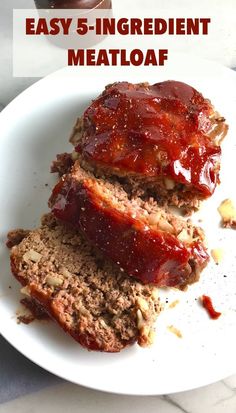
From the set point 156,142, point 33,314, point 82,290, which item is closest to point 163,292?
point 82,290

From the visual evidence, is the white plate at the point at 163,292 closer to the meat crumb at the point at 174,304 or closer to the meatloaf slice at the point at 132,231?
the meat crumb at the point at 174,304

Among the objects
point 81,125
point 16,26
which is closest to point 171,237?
point 81,125

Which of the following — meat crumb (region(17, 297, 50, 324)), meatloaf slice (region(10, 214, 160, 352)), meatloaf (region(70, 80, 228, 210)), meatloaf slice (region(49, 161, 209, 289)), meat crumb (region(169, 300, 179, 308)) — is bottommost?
meat crumb (region(17, 297, 50, 324))

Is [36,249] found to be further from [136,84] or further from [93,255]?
[136,84]

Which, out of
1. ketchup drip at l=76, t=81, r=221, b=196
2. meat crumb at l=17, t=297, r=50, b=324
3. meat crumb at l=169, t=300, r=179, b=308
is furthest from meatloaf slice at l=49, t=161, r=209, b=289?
meat crumb at l=17, t=297, r=50, b=324

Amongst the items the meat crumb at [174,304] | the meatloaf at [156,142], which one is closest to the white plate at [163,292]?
the meat crumb at [174,304]

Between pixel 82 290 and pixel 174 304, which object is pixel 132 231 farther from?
pixel 174 304

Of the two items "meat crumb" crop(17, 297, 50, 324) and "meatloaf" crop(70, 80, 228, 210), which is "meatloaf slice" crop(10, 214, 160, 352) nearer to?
"meat crumb" crop(17, 297, 50, 324)
